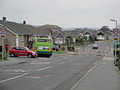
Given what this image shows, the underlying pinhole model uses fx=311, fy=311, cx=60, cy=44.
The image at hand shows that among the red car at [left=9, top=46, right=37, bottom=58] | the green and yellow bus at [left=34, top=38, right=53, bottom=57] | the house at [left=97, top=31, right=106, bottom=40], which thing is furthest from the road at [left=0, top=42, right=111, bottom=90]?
the house at [left=97, top=31, right=106, bottom=40]

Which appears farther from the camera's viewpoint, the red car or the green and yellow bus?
the green and yellow bus

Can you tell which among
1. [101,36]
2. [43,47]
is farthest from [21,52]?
[101,36]

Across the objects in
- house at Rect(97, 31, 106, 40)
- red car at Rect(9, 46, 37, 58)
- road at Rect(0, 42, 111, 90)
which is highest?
house at Rect(97, 31, 106, 40)

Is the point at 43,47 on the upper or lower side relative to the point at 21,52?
upper

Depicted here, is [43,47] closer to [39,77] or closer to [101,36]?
[39,77]

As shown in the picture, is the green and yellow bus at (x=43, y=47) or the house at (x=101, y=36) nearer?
the green and yellow bus at (x=43, y=47)

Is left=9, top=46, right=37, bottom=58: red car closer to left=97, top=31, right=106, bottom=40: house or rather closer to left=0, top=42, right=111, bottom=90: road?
left=0, top=42, right=111, bottom=90: road

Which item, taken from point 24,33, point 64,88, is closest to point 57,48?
point 24,33

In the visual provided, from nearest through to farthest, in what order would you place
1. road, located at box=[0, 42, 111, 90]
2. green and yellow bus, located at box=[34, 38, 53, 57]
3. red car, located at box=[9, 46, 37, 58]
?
1. road, located at box=[0, 42, 111, 90]
2. red car, located at box=[9, 46, 37, 58]
3. green and yellow bus, located at box=[34, 38, 53, 57]

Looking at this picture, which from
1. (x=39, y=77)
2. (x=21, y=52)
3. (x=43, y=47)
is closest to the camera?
(x=39, y=77)

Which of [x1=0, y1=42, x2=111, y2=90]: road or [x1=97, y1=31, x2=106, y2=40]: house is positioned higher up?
[x1=97, y1=31, x2=106, y2=40]: house

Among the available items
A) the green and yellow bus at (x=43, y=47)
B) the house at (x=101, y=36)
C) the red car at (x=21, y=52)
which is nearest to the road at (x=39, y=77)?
→ the red car at (x=21, y=52)

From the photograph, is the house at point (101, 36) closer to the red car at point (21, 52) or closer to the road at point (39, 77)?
the red car at point (21, 52)

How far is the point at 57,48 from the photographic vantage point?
76.0 meters
